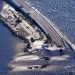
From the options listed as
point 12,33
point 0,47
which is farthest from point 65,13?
point 0,47

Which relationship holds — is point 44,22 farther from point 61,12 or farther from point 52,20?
point 61,12

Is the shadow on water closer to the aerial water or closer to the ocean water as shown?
the aerial water

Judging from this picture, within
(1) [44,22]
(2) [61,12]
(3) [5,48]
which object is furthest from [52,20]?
(3) [5,48]

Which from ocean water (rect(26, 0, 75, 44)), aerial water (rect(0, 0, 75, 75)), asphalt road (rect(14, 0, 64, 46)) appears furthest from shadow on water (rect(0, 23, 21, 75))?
ocean water (rect(26, 0, 75, 44))

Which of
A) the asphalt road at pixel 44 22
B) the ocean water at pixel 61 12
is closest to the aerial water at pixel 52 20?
the ocean water at pixel 61 12

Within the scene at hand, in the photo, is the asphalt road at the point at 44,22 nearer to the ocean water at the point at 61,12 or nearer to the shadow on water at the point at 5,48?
the ocean water at the point at 61,12
